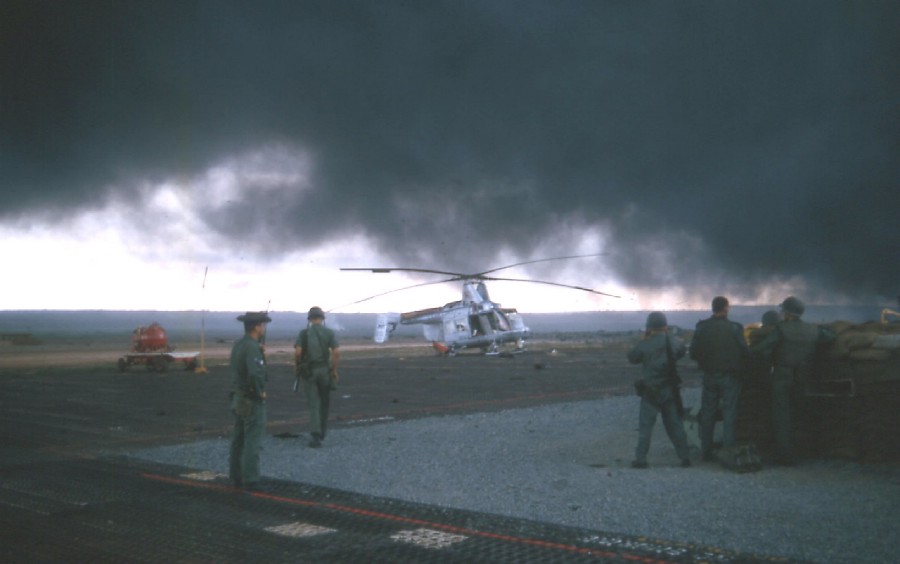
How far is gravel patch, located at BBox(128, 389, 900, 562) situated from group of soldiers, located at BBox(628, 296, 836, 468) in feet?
1.54

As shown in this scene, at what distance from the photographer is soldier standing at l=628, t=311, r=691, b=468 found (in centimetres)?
987

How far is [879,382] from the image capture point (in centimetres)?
912

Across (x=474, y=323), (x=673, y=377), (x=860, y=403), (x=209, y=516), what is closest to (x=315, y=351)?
(x=209, y=516)

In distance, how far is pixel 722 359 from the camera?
31.8 feet

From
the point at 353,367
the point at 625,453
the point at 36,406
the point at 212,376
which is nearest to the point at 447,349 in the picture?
the point at 353,367

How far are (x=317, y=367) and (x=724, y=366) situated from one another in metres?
6.34

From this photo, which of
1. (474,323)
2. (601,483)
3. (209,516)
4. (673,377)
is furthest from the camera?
(474,323)

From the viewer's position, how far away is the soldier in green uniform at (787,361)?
31.0 ft

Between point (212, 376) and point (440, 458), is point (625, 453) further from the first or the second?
point (212, 376)

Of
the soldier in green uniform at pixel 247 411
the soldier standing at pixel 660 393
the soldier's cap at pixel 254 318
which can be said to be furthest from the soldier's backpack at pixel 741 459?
the soldier's cap at pixel 254 318

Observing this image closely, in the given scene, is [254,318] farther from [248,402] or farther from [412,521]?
[412,521]

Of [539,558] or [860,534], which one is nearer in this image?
[539,558]

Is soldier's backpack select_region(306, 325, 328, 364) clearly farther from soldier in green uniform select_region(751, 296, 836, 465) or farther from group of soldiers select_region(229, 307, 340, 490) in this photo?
soldier in green uniform select_region(751, 296, 836, 465)

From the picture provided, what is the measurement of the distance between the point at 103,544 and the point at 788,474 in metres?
7.76
